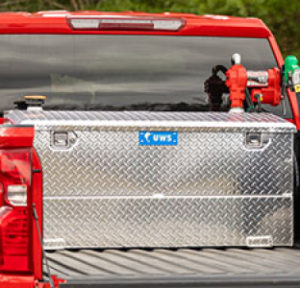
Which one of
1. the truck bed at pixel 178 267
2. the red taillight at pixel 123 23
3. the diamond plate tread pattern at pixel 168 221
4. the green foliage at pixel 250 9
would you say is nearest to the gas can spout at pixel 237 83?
the red taillight at pixel 123 23

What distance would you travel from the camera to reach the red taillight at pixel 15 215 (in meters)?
3.32

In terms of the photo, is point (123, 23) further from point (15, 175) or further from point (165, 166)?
point (15, 175)

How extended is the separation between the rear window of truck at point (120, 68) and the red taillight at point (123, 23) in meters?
0.06

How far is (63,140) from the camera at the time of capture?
378 cm

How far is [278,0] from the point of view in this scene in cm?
1611

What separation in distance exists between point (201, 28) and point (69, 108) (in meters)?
0.85

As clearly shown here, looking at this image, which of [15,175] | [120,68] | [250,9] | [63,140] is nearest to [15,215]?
[15,175]

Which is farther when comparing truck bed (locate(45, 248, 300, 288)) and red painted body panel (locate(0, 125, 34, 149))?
truck bed (locate(45, 248, 300, 288))

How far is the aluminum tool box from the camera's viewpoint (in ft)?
12.5

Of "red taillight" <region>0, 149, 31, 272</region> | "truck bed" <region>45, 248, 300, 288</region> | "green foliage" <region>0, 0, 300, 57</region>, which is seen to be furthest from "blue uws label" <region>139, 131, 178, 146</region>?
"green foliage" <region>0, 0, 300, 57</region>

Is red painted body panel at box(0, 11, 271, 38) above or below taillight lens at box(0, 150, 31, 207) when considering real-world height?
above

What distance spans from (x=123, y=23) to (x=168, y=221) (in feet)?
4.11

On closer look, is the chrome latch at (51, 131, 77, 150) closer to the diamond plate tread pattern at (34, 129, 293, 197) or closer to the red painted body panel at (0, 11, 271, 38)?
the diamond plate tread pattern at (34, 129, 293, 197)

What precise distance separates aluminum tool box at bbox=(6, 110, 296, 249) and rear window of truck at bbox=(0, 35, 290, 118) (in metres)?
0.64
